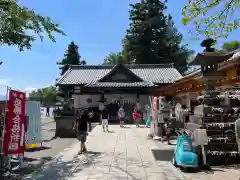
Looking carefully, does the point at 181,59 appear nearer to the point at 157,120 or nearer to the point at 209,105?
the point at 157,120

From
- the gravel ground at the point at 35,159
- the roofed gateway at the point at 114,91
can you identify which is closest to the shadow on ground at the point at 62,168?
the gravel ground at the point at 35,159

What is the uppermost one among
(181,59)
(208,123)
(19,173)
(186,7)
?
(181,59)

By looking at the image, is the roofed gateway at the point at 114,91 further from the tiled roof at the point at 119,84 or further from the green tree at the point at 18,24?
the green tree at the point at 18,24

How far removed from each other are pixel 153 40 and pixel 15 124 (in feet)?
123

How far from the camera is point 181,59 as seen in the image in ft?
139

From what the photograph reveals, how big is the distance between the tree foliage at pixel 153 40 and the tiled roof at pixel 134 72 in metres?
10.6

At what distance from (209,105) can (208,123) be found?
0.62 m

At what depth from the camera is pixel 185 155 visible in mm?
6645

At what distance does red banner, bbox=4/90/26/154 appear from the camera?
6742 mm

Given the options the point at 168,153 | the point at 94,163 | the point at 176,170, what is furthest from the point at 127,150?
the point at 176,170

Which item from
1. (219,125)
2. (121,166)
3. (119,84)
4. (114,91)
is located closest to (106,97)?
(114,91)

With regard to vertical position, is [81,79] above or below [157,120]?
above

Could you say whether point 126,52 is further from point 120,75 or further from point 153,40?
point 120,75

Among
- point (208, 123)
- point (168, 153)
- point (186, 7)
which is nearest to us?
point (186, 7)
